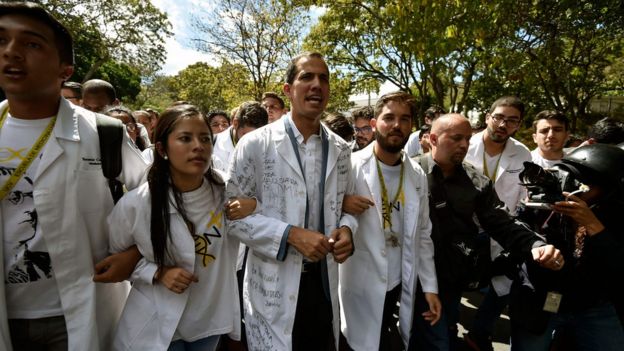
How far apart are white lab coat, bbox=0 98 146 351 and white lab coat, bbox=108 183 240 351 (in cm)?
10

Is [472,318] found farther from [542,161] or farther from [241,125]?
[241,125]

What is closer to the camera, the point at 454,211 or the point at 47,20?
the point at 47,20

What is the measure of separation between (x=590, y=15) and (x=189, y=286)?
34.0ft

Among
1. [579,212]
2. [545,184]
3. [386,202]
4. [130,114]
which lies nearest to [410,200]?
[386,202]

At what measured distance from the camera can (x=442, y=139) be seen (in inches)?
110

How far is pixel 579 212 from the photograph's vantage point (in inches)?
82.7

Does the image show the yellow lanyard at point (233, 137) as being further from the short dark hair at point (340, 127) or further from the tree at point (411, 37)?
the tree at point (411, 37)

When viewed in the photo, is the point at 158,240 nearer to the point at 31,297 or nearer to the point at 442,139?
the point at 31,297

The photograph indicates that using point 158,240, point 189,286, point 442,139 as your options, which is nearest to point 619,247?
point 442,139

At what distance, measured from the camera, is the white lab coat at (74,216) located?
5.36ft

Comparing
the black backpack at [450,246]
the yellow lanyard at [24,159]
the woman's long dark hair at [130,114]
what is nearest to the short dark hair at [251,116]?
the woman's long dark hair at [130,114]

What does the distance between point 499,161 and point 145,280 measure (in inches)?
139

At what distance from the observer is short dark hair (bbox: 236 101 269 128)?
4.23 metres

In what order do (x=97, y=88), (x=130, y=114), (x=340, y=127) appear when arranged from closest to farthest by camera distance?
(x=97, y=88) → (x=130, y=114) → (x=340, y=127)
